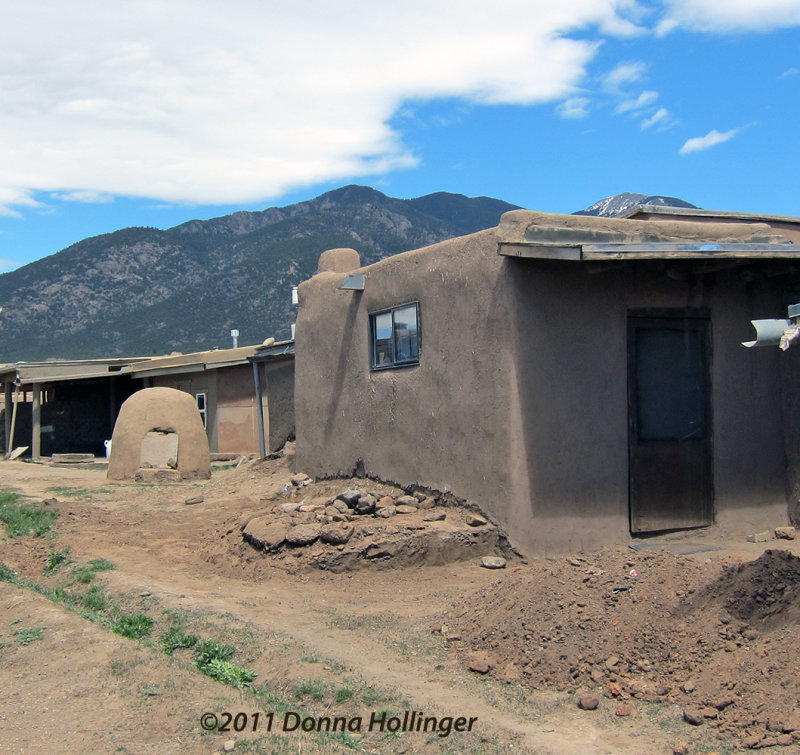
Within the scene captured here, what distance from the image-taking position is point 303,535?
9.06 metres

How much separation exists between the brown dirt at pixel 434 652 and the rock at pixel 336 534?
0.09 m

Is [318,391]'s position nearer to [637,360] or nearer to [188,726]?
[637,360]

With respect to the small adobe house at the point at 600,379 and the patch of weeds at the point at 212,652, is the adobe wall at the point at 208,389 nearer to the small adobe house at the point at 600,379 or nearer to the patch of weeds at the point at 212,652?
the small adobe house at the point at 600,379

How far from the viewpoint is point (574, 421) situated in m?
8.70

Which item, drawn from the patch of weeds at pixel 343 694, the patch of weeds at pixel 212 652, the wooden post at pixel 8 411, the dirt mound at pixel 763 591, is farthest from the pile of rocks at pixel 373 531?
the wooden post at pixel 8 411

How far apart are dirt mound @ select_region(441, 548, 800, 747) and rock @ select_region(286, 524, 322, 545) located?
2485 mm

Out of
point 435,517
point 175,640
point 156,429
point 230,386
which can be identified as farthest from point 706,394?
point 230,386

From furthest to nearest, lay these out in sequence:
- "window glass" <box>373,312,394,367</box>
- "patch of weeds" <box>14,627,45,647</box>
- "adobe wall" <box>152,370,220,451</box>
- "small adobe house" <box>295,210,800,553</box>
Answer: "adobe wall" <box>152,370,220,451</box>
"window glass" <box>373,312,394,367</box>
"small adobe house" <box>295,210,800,553</box>
"patch of weeds" <box>14,627,45,647</box>

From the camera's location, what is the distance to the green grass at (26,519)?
11.1m

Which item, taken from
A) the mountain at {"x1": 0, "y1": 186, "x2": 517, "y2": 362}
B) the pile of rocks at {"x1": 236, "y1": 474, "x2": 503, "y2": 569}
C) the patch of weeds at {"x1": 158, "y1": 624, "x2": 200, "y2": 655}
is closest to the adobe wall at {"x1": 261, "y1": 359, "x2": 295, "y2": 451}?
the pile of rocks at {"x1": 236, "y1": 474, "x2": 503, "y2": 569}

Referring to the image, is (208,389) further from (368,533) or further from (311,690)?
(311,690)

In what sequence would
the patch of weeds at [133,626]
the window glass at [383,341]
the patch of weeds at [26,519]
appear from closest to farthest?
the patch of weeds at [133,626]
the window glass at [383,341]
the patch of weeds at [26,519]

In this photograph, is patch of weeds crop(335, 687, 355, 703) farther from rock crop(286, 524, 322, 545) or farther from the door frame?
the door frame

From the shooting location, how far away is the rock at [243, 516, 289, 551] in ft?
30.3
